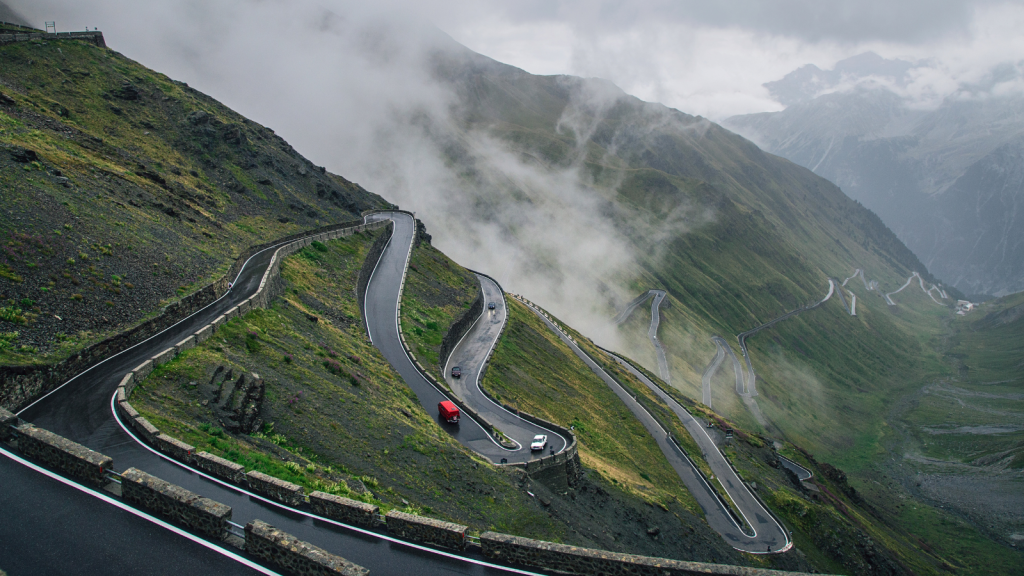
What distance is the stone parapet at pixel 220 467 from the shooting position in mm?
15266

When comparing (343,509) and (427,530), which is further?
(343,509)

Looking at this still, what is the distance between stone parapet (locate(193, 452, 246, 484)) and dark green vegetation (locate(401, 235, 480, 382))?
78.7 ft

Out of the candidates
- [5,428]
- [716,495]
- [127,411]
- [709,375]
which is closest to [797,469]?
[716,495]

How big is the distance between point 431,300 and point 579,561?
4604 centimetres

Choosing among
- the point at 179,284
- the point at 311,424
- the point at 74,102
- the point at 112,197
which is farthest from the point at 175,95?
the point at 311,424

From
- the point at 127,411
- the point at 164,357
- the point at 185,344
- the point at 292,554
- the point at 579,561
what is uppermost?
the point at 579,561

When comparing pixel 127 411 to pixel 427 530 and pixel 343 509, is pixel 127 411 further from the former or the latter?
pixel 427 530

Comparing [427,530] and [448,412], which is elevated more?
[448,412]

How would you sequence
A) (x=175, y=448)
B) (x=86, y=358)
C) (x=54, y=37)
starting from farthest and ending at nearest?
(x=54, y=37)
(x=86, y=358)
(x=175, y=448)

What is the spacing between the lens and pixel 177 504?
12734 mm

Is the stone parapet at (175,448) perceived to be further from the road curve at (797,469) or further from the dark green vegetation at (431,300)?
the road curve at (797,469)

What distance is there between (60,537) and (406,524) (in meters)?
8.24

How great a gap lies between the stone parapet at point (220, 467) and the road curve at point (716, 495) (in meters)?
43.3

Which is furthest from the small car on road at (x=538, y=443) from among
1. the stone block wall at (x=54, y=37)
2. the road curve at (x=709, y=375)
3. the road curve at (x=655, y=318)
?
the road curve at (x=655, y=318)
